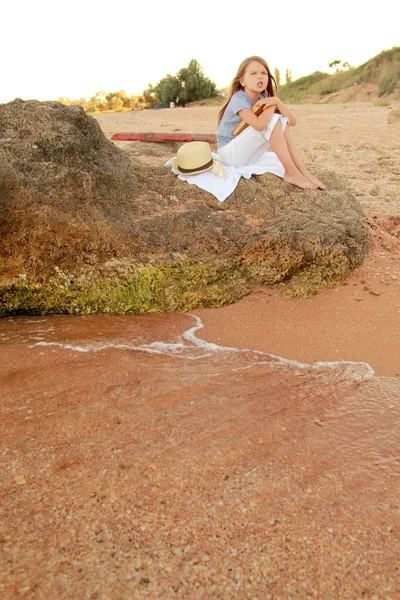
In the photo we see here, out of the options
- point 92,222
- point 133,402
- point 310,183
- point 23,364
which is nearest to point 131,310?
point 92,222

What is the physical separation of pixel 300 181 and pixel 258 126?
1.64 feet

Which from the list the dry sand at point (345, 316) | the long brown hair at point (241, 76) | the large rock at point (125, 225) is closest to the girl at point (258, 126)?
the long brown hair at point (241, 76)

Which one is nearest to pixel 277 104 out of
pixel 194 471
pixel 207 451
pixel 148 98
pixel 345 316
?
pixel 345 316

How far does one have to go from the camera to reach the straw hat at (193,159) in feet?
11.2

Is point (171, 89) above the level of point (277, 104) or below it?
above

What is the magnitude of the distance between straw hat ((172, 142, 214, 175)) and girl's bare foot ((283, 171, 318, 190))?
61cm

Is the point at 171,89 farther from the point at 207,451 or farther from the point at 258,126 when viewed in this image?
the point at 207,451

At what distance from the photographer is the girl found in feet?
11.6

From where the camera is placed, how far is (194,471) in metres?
1.63

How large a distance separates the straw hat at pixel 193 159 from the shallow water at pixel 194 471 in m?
1.48

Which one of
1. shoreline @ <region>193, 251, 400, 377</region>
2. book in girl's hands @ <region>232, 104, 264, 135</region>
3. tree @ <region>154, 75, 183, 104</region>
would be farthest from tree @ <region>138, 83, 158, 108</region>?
shoreline @ <region>193, 251, 400, 377</region>

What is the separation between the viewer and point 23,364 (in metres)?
2.29

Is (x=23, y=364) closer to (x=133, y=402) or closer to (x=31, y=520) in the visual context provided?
(x=133, y=402)

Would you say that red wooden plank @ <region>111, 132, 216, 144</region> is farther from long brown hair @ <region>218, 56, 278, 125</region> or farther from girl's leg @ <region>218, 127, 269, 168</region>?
girl's leg @ <region>218, 127, 269, 168</region>
